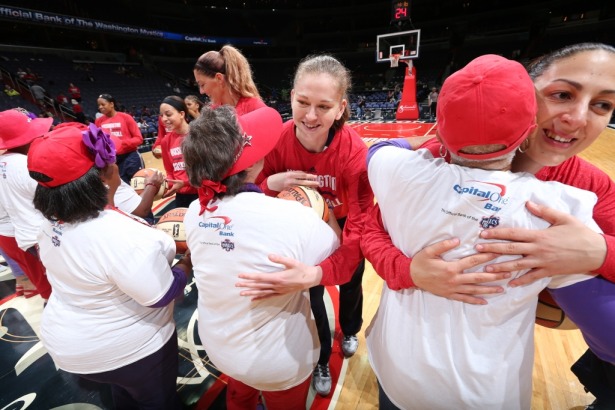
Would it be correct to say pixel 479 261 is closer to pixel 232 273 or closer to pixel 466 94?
pixel 466 94

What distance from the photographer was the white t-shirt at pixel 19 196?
94.3 inches

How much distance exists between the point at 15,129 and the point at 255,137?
92.7 inches

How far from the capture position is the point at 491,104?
80 centimetres

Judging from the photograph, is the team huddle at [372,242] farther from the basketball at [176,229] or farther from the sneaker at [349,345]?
the sneaker at [349,345]

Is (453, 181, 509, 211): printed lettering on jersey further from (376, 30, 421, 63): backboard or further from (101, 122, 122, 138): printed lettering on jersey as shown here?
(376, 30, 421, 63): backboard

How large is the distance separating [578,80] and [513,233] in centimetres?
64

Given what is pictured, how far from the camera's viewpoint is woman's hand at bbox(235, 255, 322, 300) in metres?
1.19

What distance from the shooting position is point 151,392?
5.38 ft

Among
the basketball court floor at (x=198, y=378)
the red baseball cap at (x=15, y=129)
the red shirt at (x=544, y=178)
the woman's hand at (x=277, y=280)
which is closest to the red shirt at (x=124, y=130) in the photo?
the red baseball cap at (x=15, y=129)

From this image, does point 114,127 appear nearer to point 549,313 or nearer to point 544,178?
point 544,178

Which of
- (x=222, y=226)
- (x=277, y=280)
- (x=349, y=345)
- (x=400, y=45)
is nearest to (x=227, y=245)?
(x=222, y=226)

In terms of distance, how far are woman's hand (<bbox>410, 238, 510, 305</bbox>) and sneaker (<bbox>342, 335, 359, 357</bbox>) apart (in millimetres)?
1678

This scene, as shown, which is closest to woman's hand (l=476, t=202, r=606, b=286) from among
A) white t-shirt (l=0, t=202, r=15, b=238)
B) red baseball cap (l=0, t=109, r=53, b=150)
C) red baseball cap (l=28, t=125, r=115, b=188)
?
red baseball cap (l=28, t=125, r=115, b=188)

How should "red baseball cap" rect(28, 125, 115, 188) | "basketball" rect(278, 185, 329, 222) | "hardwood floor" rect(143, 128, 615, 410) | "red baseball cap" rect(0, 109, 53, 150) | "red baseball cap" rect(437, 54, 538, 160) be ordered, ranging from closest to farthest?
"red baseball cap" rect(437, 54, 538, 160) < "red baseball cap" rect(28, 125, 115, 188) < "basketball" rect(278, 185, 329, 222) < "hardwood floor" rect(143, 128, 615, 410) < "red baseball cap" rect(0, 109, 53, 150)
